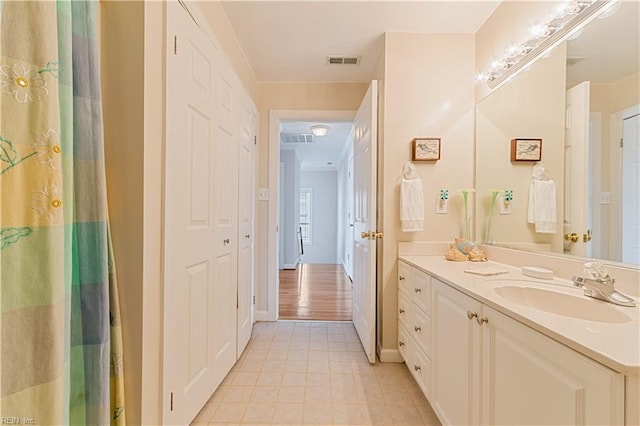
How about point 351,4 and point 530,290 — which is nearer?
point 530,290

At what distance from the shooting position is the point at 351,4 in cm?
192

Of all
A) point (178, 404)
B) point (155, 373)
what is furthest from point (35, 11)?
point (178, 404)

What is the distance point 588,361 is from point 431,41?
2.30 meters

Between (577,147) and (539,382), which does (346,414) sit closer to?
(539,382)

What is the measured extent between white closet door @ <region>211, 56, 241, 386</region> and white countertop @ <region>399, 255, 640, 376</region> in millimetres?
1279

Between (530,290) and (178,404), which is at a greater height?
(530,290)

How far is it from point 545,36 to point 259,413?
8.40 feet

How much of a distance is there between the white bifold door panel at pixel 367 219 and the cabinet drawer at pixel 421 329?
37 cm

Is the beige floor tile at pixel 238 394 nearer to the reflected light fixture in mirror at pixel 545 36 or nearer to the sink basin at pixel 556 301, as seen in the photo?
the sink basin at pixel 556 301

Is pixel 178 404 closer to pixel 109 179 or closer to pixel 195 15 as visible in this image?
pixel 109 179

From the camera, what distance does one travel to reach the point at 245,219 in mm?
2373

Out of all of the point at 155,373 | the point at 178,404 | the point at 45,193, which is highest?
the point at 45,193

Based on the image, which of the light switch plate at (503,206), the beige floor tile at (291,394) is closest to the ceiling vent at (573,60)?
the light switch plate at (503,206)

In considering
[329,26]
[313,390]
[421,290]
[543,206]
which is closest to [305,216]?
[329,26]
